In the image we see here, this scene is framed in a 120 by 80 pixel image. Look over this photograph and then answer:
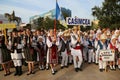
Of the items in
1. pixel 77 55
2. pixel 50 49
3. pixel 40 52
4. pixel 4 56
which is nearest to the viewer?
pixel 50 49

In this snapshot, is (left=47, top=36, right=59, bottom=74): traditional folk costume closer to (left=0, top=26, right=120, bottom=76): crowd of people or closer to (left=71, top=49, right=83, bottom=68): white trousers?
(left=0, top=26, right=120, bottom=76): crowd of people

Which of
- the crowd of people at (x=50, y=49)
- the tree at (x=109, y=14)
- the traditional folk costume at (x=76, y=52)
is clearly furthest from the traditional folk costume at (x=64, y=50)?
the tree at (x=109, y=14)

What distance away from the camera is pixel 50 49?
34.4 ft

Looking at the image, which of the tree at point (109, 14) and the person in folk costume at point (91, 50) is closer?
the person in folk costume at point (91, 50)

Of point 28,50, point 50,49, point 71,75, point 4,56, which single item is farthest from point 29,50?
point 71,75

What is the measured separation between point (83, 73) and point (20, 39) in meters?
3.18

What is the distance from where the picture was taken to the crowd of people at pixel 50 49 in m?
10.3

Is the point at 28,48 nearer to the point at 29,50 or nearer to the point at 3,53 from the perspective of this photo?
the point at 29,50

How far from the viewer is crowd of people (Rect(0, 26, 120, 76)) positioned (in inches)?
406

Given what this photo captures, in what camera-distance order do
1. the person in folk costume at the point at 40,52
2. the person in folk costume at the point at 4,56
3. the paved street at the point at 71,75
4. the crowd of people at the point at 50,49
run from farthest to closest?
the person in folk costume at the point at 40,52 < the person in folk costume at the point at 4,56 < the crowd of people at the point at 50,49 < the paved street at the point at 71,75

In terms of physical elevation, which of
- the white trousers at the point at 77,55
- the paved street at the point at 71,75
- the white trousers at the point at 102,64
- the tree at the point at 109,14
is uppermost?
the tree at the point at 109,14

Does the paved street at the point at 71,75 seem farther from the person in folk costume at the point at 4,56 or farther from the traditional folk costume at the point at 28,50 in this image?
the traditional folk costume at the point at 28,50

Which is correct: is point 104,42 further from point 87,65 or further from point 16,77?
point 16,77

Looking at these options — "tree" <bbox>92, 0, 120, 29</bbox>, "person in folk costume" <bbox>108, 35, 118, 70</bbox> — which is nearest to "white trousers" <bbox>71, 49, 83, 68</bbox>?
"person in folk costume" <bbox>108, 35, 118, 70</bbox>
